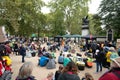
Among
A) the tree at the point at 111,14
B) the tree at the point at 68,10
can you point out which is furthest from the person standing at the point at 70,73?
the tree at the point at 68,10

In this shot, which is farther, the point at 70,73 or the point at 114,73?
the point at 70,73

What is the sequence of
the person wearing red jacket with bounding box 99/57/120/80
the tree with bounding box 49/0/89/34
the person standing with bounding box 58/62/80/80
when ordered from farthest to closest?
the tree with bounding box 49/0/89/34 < the person standing with bounding box 58/62/80/80 < the person wearing red jacket with bounding box 99/57/120/80

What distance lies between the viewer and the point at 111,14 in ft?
153

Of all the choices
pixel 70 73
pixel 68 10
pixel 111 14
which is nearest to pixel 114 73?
pixel 70 73

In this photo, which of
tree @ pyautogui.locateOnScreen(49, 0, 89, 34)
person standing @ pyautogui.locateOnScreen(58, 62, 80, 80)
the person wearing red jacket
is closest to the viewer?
the person wearing red jacket

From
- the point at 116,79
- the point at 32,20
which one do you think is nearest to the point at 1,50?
the point at 116,79

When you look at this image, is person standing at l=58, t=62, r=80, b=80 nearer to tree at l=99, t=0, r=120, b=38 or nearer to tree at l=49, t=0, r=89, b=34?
tree at l=99, t=0, r=120, b=38

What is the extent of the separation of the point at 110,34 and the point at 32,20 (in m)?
17.2

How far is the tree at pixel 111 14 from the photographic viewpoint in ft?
145

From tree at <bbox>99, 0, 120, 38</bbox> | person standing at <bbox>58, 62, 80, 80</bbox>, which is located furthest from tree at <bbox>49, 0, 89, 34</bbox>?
person standing at <bbox>58, 62, 80, 80</bbox>

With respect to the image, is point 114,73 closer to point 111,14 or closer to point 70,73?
point 70,73

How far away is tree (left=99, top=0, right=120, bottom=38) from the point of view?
44.3 metres

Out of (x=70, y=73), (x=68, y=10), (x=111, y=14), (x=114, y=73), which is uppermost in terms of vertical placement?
(x=68, y=10)

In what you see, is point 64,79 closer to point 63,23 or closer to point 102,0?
point 102,0
